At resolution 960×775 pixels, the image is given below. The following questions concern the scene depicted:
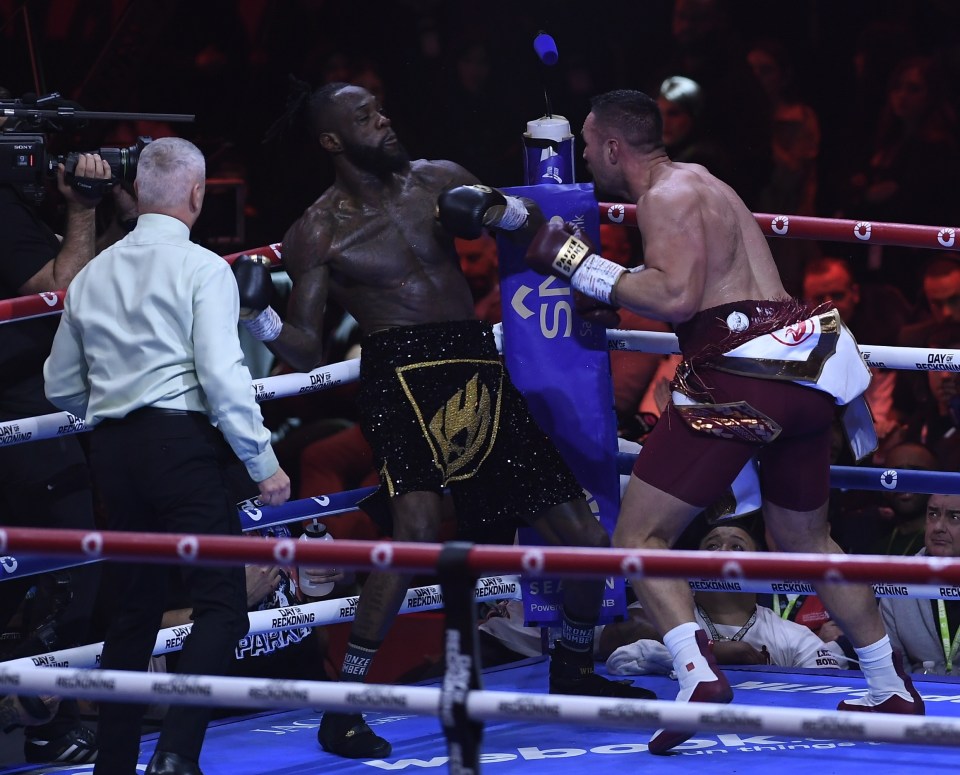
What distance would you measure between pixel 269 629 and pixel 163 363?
0.81 meters

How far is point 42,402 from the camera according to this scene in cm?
320

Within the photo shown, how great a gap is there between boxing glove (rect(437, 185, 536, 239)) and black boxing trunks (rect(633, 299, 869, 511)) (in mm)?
529

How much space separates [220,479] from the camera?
2.52m

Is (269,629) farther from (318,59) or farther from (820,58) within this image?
(820,58)

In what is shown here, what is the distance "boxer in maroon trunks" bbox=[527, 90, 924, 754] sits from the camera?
2.72 metres

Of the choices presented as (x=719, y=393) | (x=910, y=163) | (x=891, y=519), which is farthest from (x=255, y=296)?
(x=910, y=163)

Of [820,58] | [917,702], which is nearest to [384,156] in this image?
[917,702]

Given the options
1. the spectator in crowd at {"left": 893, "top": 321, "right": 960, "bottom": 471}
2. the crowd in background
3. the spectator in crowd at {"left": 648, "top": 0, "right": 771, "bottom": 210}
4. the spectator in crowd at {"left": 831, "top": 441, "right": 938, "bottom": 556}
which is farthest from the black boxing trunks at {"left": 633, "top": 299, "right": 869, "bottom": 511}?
the spectator in crowd at {"left": 648, "top": 0, "right": 771, "bottom": 210}

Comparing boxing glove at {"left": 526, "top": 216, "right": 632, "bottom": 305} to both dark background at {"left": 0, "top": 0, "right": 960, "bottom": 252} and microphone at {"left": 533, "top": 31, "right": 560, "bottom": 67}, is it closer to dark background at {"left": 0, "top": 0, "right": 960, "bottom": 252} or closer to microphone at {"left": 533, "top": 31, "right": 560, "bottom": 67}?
microphone at {"left": 533, "top": 31, "right": 560, "bottom": 67}

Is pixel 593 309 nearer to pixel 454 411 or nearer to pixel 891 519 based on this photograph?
pixel 454 411

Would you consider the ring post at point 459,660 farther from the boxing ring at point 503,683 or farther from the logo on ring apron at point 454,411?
the logo on ring apron at point 454,411

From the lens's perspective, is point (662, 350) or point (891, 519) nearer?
point (662, 350)

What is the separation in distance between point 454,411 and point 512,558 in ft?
4.72

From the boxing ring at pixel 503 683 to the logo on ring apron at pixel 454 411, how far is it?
27cm
